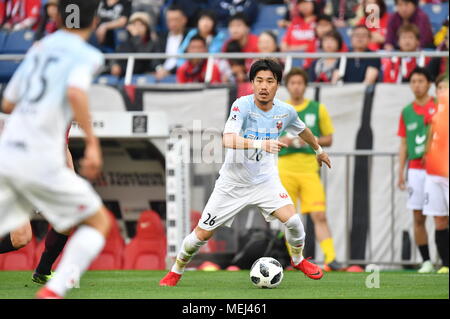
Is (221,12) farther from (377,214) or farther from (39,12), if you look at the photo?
(377,214)

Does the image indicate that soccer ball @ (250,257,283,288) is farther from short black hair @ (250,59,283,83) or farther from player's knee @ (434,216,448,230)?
player's knee @ (434,216,448,230)

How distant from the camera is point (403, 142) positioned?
12703 millimetres

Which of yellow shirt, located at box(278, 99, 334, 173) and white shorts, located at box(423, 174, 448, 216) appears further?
yellow shirt, located at box(278, 99, 334, 173)

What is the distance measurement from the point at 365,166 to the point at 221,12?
489 centimetres

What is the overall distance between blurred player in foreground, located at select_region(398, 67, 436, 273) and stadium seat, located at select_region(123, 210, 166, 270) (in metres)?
3.58

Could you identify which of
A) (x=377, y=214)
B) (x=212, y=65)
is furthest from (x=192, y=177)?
(x=377, y=214)

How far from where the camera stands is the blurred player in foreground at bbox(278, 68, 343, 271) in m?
12.3

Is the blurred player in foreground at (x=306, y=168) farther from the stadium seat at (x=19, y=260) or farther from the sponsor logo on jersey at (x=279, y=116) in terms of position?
the stadium seat at (x=19, y=260)

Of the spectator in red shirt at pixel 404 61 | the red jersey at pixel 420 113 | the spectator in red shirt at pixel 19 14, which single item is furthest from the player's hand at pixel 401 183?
the spectator in red shirt at pixel 19 14

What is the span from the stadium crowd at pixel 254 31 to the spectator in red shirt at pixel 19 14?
2cm

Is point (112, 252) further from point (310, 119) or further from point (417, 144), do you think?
point (417, 144)

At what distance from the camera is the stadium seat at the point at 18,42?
16.9 metres

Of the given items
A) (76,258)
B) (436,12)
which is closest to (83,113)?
(76,258)

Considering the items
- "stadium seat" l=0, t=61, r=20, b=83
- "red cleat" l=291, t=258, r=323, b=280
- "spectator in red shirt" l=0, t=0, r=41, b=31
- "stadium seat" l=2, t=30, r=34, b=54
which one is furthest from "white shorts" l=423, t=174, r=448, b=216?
"spectator in red shirt" l=0, t=0, r=41, b=31
